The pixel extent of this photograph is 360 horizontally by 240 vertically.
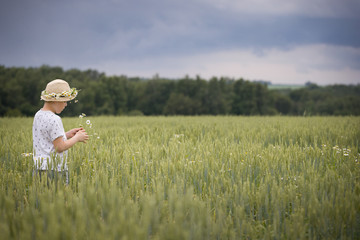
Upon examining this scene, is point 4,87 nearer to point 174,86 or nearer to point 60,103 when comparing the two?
point 174,86

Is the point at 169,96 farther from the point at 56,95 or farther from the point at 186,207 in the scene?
the point at 186,207

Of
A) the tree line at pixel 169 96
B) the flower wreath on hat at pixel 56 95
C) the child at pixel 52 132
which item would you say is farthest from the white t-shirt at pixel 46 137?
the tree line at pixel 169 96

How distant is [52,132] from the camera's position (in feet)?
10.8

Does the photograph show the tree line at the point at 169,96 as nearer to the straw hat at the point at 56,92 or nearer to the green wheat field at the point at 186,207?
the straw hat at the point at 56,92

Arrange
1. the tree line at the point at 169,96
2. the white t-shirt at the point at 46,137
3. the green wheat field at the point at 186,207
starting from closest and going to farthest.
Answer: the green wheat field at the point at 186,207 → the white t-shirt at the point at 46,137 → the tree line at the point at 169,96

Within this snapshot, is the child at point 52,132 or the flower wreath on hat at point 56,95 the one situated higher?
the flower wreath on hat at point 56,95

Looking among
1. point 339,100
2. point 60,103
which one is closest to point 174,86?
point 339,100

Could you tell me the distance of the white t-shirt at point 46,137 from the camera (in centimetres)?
327

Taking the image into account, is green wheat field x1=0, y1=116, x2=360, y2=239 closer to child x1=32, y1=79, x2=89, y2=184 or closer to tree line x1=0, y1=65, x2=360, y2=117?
child x1=32, y1=79, x2=89, y2=184

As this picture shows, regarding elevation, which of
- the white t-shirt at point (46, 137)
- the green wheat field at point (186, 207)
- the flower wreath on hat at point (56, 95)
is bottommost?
the green wheat field at point (186, 207)

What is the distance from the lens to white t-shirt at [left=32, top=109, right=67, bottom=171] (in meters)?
3.27

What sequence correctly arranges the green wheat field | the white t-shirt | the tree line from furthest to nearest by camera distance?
the tree line, the white t-shirt, the green wheat field

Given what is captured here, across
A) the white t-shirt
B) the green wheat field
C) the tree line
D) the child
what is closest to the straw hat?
the child

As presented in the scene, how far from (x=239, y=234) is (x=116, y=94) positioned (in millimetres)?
54983
